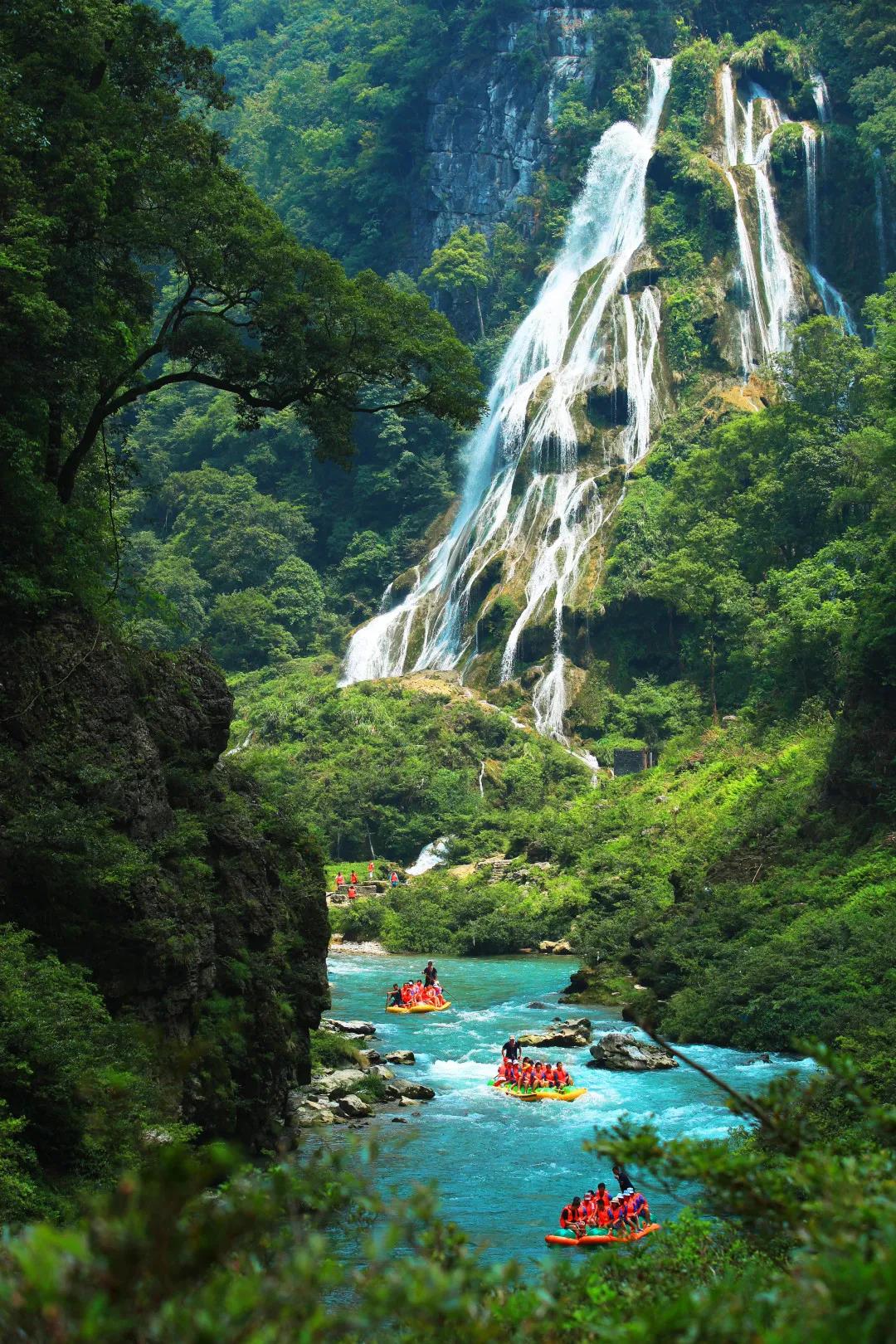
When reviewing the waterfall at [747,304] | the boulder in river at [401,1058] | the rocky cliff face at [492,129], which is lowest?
the boulder in river at [401,1058]

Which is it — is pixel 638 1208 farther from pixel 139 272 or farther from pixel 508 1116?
pixel 139 272

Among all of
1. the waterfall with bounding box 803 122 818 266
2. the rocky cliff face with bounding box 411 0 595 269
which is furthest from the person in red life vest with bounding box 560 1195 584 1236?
the rocky cliff face with bounding box 411 0 595 269

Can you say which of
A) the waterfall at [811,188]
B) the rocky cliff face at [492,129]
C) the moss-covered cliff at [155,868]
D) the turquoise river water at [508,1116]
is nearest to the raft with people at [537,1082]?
the turquoise river water at [508,1116]

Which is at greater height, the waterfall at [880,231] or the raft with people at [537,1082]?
the waterfall at [880,231]

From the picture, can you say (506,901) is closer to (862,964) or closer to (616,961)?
(616,961)

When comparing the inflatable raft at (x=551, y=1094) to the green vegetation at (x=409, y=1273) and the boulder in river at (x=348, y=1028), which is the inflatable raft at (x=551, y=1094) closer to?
the boulder in river at (x=348, y=1028)

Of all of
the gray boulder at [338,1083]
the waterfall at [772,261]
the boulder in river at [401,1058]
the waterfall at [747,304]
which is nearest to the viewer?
the gray boulder at [338,1083]

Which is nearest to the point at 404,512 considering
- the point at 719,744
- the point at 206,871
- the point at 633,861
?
the point at 719,744
